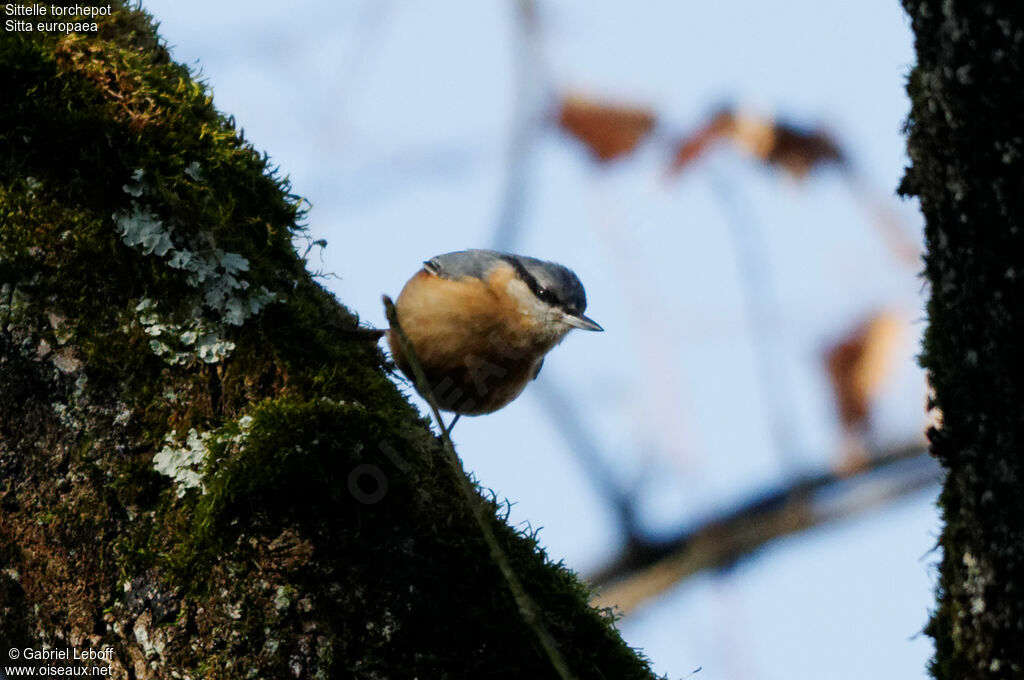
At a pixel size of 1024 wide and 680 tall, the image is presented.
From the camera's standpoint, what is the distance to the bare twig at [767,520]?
170 inches

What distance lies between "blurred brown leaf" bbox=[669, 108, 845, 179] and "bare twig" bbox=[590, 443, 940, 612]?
1.37 metres

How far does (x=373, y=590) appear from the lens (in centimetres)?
197

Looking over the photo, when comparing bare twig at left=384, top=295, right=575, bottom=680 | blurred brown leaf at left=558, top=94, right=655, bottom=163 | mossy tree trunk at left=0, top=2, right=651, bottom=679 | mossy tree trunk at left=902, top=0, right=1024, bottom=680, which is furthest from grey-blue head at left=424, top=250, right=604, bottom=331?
mossy tree trunk at left=902, top=0, right=1024, bottom=680

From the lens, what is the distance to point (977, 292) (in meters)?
1.51

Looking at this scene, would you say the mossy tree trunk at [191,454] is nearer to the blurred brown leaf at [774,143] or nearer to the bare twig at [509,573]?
the bare twig at [509,573]

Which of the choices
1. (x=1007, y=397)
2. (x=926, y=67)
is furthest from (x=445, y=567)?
(x=926, y=67)

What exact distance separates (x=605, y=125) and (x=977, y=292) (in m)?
3.68

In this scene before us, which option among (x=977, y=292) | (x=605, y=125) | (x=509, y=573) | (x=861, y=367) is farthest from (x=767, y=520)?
(x=977, y=292)

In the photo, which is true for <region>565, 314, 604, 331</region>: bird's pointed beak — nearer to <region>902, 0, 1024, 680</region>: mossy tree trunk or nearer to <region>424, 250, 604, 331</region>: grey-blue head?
<region>424, 250, 604, 331</region>: grey-blue head

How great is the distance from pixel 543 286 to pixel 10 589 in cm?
284

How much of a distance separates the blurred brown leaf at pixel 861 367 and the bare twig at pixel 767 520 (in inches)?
9.4

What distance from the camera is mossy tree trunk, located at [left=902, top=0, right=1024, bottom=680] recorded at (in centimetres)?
147

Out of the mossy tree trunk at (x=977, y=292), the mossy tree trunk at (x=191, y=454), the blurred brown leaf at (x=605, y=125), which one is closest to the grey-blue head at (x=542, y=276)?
the blurred brown leaf at (x=605, y=125)

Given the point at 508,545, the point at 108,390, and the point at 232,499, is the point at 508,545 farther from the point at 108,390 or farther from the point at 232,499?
the point at 108,390
